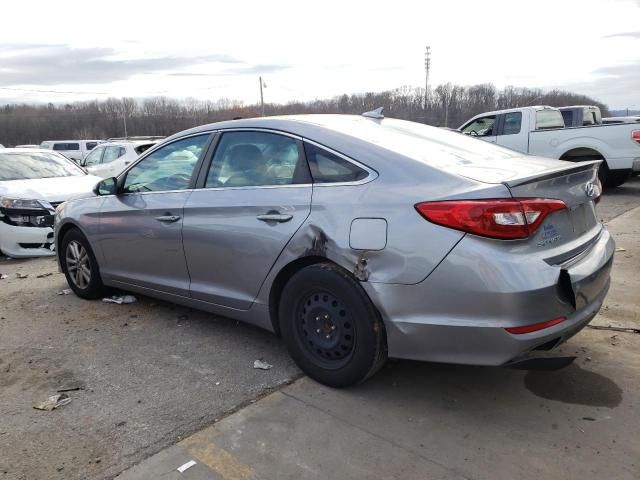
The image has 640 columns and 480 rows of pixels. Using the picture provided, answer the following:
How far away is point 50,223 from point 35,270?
883 mm

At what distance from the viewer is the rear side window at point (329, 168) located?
10.3 feet

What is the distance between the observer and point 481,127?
1395 centimetres

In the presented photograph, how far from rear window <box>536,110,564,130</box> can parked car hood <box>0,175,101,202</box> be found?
32.8 ft

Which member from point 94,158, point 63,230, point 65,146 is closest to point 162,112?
point 65,146

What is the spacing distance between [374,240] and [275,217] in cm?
74

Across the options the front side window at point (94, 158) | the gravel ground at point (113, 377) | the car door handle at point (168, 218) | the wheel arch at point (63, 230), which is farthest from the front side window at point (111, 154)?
the car door handle at point (168, 218)

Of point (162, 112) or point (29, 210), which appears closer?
point (29, 210)

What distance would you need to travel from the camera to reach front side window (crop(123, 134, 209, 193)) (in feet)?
13.6

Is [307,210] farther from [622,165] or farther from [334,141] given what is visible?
[622,165]

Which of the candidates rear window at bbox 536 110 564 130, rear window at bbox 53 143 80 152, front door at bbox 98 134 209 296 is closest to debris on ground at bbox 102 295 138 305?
front door at bbox 98 134 209 296

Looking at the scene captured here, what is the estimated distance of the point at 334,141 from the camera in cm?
331

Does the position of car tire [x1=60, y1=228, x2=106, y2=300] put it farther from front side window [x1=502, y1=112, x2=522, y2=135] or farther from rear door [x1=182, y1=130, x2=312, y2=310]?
front side window [x1=502, y1=112, x2=522, y2=135]

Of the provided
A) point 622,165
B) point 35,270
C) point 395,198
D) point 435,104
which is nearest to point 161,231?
point 395,198

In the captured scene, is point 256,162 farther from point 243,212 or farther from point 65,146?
point 65,146
